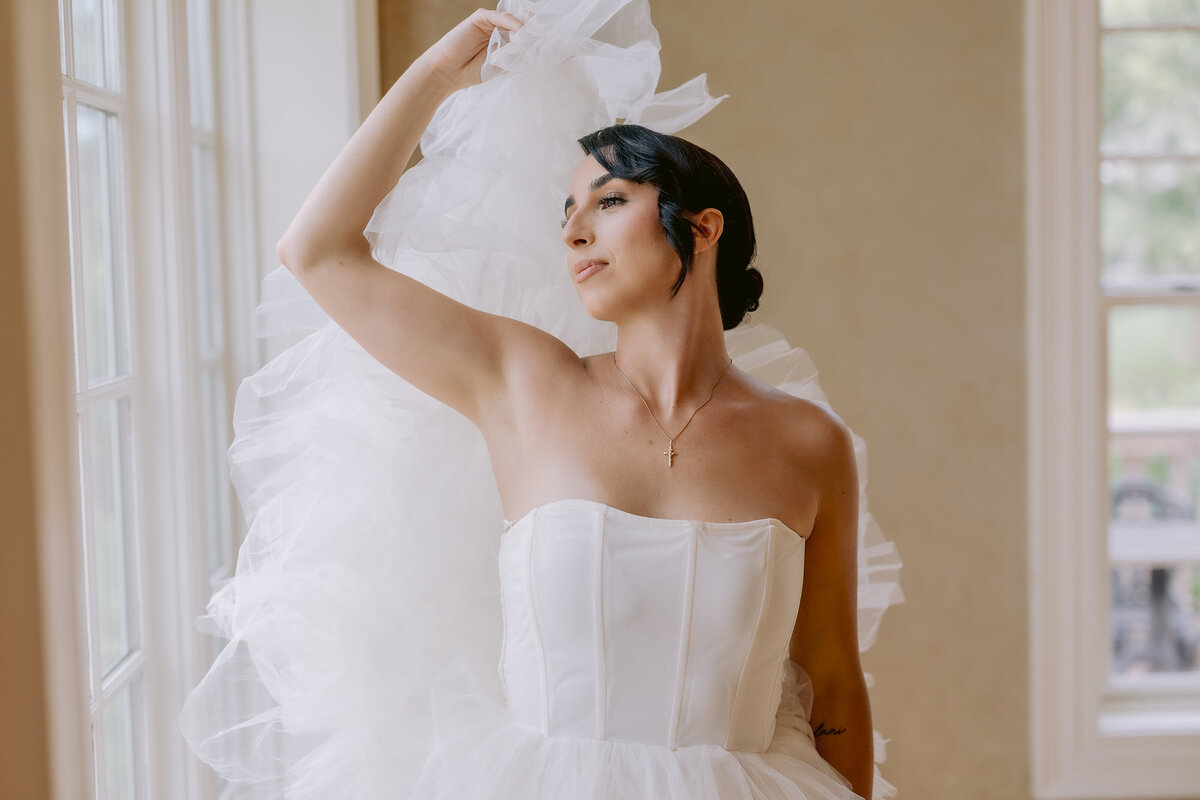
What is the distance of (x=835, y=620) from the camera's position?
1398mm

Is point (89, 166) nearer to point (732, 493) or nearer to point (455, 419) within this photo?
point (455, 419)

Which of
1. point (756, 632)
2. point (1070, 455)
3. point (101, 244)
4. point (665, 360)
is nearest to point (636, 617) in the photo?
point (756, 632)

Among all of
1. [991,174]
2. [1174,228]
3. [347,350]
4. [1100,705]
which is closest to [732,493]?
[347,350]

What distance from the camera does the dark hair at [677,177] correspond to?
125 centimetres

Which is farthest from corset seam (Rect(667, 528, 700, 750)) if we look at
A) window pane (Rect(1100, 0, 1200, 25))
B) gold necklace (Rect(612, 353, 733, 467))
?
window pane (Rect(1100, 0, 1200, 25))

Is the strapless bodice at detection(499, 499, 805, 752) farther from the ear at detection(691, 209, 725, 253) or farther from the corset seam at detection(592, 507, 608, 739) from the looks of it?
the ear at detection(691, 209, 725, 253)

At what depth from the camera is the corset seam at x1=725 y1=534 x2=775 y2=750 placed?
1227 millimetres

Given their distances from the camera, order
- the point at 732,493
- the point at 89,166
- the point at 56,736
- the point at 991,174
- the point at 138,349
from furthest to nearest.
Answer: the point at 991,174
the point at 138,349
the point at 89,166
the point at 732,493
the point at 56,736

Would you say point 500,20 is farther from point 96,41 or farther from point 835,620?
point 835,620

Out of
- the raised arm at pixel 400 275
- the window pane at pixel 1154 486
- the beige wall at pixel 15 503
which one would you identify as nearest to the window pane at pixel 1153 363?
the window pane at pixel 1154 486

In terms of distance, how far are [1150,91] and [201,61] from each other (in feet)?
7.29

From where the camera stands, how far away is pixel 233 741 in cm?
132

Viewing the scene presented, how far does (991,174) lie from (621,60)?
1.36 metres

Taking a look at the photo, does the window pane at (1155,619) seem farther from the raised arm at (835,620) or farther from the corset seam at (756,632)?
the corset seam at (756,632)
